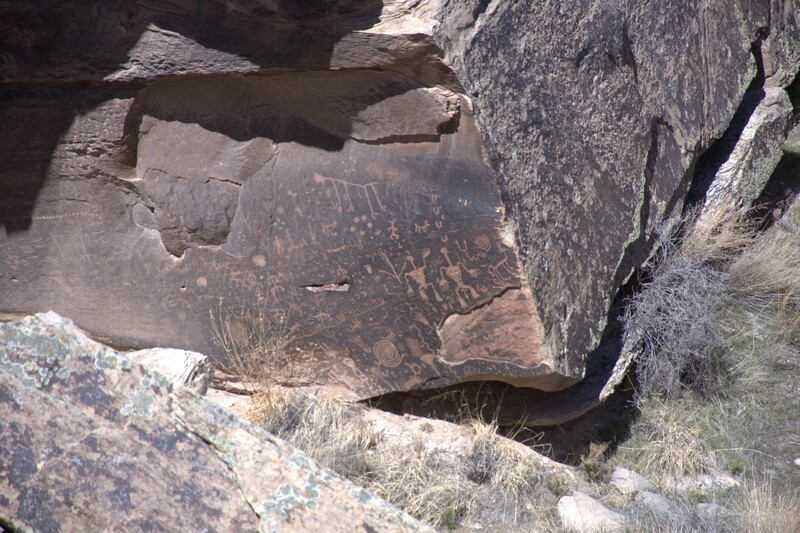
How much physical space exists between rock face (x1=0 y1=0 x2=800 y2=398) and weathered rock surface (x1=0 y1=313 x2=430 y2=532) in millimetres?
1241

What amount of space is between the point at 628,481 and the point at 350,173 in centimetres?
175

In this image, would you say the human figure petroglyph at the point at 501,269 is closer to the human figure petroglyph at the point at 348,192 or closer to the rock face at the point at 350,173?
the rock face at the point at 350,173

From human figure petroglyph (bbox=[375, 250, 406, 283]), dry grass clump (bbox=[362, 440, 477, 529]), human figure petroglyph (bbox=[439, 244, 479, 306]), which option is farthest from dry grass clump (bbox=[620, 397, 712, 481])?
human figure petroglyph (bbox=[375, 250, 406, 283])

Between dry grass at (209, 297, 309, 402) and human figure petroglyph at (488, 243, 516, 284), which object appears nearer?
human figure petroglyph at (488, 243, 516, 284)

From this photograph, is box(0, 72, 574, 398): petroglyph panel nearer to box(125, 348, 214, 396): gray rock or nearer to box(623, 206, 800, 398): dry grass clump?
box(125, 348, 214, 396): gray rock

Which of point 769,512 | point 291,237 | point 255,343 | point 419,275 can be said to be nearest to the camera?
point 769,512

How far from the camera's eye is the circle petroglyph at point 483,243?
9.07 feet

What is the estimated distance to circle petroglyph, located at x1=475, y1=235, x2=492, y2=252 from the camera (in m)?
2.77

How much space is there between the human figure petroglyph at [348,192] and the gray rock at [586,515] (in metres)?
1.39

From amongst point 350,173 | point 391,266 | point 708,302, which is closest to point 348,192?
point 350,173

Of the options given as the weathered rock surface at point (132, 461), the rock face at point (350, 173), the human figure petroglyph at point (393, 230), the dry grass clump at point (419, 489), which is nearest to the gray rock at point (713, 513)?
the rock face at point (350, 173)

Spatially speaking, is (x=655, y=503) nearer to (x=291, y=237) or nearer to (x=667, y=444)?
(x=667, y=444)

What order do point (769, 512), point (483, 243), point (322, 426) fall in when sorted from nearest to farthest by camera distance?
point (769, 512) < point (483, 243) < point (322, 426)

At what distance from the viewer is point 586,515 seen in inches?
109
